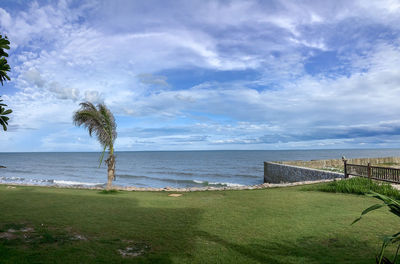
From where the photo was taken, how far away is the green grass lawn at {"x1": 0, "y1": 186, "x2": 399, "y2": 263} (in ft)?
15.2

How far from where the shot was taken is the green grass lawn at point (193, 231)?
463cm

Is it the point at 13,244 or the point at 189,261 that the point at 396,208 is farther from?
the point at 13,244

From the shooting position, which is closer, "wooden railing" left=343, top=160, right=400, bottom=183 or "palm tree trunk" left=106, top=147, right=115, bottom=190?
"wooden railing" left=343, top=160, right=400, bottom=183

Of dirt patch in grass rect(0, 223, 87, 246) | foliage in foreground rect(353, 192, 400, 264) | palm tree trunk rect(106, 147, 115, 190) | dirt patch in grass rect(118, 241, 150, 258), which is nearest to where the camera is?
foliage in foreground rect(353, 192, 400, 264)

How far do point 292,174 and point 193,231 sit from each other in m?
21.8

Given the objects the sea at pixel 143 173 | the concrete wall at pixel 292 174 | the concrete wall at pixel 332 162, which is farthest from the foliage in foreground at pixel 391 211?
the concrete wall at pixel 332 162

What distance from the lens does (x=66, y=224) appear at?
664cm

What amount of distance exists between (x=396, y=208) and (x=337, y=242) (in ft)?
9.82

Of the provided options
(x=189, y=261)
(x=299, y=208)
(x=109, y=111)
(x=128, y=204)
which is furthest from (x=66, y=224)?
(x=109, y=111)

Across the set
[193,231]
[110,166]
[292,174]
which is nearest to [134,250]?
[193,231]

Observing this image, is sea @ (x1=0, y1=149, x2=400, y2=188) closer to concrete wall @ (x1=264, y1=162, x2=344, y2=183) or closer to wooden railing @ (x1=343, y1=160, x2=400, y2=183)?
concrete wall @ (x1=264, y1=162, x2=344, y2=183)

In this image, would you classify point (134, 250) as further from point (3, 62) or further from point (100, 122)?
point (100, 122)

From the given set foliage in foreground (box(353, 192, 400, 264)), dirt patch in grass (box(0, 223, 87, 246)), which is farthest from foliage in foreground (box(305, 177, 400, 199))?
dirt patch in grass (box(0, 223, 87, 246))

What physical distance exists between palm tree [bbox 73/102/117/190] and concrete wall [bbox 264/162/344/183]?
1430 cm
